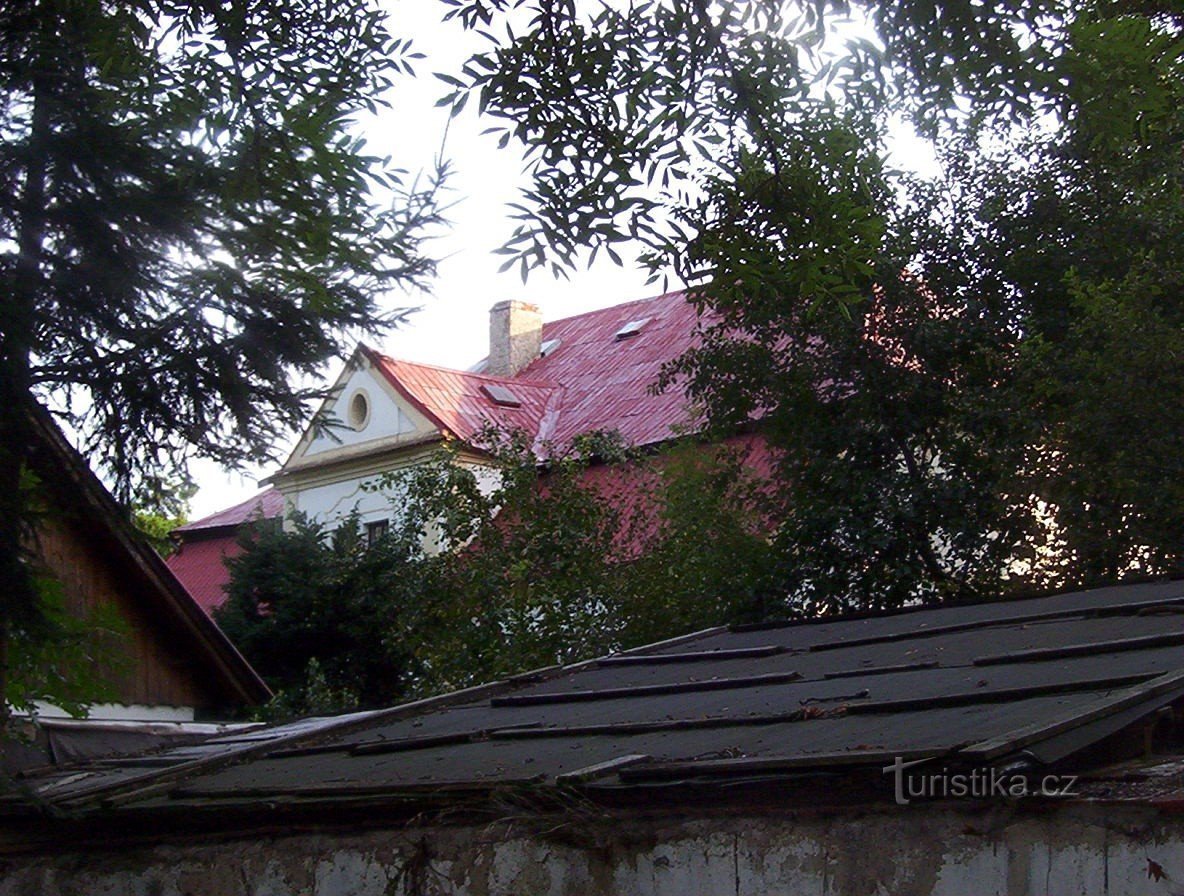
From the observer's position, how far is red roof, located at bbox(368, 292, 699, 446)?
2739cm

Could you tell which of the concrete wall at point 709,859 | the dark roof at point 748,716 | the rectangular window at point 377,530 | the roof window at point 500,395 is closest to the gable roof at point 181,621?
the dark roof at point 748,716

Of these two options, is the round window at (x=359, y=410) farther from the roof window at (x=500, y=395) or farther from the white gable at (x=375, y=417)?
the roof window at (x=500, y=395)

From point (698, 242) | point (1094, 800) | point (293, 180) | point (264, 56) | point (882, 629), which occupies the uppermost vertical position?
point (264, 56)

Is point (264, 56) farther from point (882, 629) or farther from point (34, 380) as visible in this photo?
point (882, 629)

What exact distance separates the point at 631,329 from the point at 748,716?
25.0m

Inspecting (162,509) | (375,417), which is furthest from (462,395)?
(162,509)

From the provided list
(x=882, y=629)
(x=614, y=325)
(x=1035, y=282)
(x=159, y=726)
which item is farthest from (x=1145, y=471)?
(x=614, y=325)

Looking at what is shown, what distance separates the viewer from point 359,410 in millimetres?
30578

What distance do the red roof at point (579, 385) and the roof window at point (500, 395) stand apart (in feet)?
0.23

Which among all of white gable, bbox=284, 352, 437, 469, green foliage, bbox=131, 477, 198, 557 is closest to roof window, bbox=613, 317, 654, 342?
white gable, bbox=284, 352, 437, 469

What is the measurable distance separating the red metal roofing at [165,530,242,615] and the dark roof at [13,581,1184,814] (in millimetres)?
21886

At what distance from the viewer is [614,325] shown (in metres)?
32.6

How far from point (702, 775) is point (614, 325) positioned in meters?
27.6

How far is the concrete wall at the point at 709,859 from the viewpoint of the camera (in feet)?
14.3
